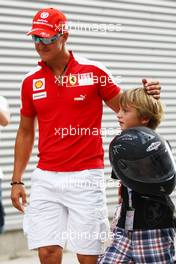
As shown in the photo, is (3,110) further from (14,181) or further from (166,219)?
(166,219)

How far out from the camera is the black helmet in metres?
4.32

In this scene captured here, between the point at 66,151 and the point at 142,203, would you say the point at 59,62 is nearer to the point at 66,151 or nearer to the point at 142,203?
the point at 66,151

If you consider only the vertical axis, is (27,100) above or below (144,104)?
below

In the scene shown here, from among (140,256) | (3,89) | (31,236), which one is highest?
(140,256)

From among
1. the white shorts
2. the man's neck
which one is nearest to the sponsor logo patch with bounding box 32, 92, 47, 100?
the man's neck

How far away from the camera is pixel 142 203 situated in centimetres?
446

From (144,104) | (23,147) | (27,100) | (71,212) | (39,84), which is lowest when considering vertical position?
(71,212)

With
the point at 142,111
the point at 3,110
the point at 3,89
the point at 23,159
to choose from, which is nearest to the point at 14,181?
the point at 23,159

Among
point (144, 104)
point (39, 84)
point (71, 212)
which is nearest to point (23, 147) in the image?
point (39, 84)

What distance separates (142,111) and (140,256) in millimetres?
910

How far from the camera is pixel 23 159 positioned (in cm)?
515

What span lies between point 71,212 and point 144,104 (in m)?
0.94

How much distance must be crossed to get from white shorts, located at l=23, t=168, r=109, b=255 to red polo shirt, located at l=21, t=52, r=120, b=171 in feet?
0.31

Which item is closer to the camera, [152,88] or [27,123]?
[152,88]
